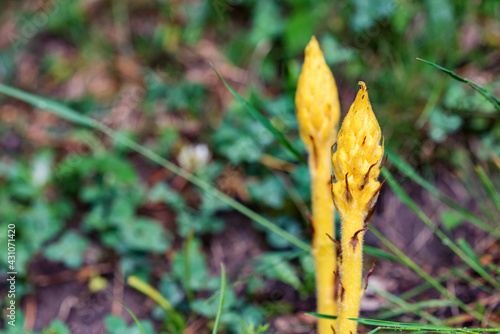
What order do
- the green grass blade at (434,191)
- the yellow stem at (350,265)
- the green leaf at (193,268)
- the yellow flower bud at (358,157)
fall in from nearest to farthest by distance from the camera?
the yellow flower bud at (358,157) → the yellow stem at (350,265) → the green grass blade at (434,191) → the green leaf at (193,268)

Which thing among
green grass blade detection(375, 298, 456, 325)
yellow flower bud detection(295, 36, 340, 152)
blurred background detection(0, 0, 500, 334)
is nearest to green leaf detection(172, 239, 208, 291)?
blurred background detection(0, 0, 500, 334)

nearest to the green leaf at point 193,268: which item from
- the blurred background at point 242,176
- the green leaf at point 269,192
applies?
the blurred background at point 242,176

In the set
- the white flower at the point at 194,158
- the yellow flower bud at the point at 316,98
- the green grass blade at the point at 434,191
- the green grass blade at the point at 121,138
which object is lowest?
the white flower at the point at 194,158

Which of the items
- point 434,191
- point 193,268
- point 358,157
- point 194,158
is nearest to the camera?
point 358,157

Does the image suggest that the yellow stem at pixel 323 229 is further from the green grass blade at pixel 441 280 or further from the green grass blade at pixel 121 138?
the green grass blade at pixel 441 280

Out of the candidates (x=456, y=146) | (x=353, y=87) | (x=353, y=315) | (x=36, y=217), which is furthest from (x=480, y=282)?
(x=36, y=217)

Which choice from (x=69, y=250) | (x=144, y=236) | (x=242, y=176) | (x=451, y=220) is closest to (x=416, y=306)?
(x=451, y=220)

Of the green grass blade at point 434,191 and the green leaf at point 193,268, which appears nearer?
the green grass blade at point 434,191

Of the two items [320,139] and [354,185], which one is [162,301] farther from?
[354,185]

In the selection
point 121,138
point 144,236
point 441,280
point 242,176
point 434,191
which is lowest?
point 144,236

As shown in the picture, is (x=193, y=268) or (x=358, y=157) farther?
(x=193, y=268)
